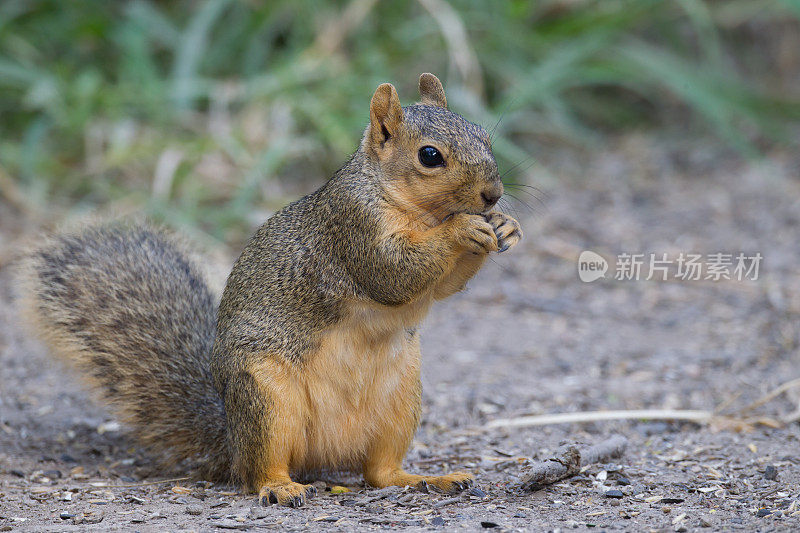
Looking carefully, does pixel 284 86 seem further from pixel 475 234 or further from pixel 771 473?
pixel 771 473

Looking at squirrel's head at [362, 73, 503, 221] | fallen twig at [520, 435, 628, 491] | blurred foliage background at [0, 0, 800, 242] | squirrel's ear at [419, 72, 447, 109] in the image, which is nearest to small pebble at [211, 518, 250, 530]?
fallen twig at [520, 435, 628, 491]

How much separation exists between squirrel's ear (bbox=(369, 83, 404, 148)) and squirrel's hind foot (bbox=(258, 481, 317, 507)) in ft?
3.15

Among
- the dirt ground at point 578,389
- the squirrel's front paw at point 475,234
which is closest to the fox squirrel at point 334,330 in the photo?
the squirrel's front paw at point 475,234

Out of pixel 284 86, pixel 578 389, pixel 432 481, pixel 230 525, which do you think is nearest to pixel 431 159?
pixel 432 481

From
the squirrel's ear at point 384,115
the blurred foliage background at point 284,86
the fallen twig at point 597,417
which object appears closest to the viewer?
the squirrel's ear at point 384,115

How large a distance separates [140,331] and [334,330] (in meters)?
0.74

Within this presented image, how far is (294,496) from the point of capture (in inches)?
100

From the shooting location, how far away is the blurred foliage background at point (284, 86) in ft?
18.4

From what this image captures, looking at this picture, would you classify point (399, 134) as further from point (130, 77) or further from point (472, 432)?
point (130, 77)

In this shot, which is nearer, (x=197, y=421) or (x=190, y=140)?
(x=197, y=421)

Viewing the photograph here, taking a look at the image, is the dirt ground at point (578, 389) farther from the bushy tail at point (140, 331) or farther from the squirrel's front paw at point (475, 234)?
the squirrel's front paw at point (475, 234)

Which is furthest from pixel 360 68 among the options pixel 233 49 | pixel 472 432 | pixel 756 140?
pixel 472 432

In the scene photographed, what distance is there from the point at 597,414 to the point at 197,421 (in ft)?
4.63

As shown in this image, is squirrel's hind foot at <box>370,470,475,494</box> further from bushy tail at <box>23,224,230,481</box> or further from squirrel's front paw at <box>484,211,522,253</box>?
squirrel's front paw at <box>484,211,522,253</box>
